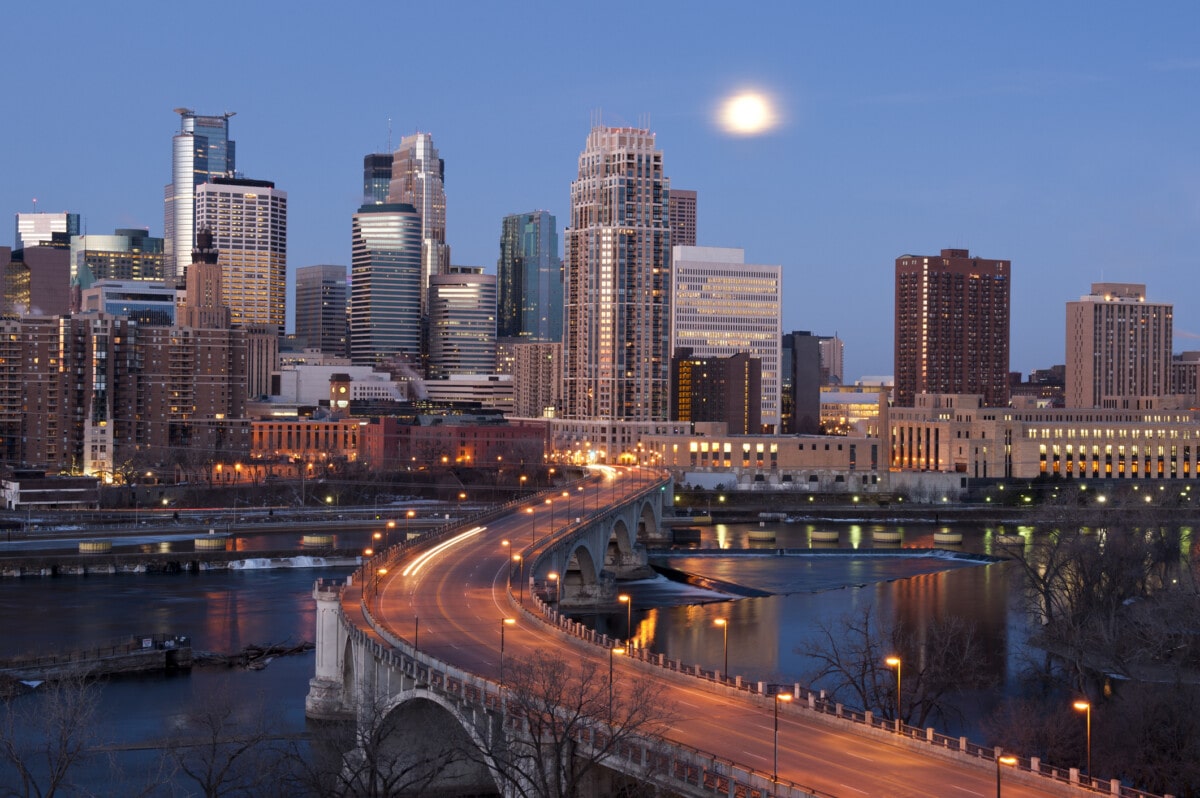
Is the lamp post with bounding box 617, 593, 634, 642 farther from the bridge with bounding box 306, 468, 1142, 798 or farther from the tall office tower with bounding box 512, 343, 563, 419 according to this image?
the tall office tower with bounding box 512, 343, 563, 419

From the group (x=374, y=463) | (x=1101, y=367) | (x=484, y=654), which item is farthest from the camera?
(x=1101, y=367)

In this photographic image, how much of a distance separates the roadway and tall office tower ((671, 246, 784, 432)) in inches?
4122

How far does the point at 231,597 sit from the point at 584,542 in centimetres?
1359

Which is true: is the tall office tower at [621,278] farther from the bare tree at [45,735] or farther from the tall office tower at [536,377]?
the bare tree at [45,735]

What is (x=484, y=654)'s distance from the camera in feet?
115

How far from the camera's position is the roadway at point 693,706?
77.6ft

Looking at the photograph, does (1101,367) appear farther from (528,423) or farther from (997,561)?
(997,561)

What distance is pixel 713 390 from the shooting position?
150875 millimetres

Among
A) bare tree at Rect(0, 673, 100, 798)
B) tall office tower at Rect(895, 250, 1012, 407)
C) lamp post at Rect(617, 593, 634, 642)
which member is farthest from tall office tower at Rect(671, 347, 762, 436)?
bare tree at Rect(0, 673, 100, 798)

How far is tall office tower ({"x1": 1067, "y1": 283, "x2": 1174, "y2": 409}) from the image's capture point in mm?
178000

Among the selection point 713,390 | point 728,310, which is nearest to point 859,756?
point 713,390

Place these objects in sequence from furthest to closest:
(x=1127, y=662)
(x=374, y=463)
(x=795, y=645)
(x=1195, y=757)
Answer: (x=374, y=463)
(x=795, y=645)
(x=1127, y=662)
(x=1195, y=757)

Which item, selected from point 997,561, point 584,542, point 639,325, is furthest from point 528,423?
point 584,542

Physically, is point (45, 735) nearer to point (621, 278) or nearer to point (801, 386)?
point (621, 278)
